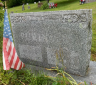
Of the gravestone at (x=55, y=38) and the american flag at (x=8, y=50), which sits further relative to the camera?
the american flag at (x=8, y=50)

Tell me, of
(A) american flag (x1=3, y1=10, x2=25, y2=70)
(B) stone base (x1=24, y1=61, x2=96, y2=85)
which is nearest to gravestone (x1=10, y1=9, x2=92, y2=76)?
(B) stone base (x1=24, y1=61, x2=96, y2=85)

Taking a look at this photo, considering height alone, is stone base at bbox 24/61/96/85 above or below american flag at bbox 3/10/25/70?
below

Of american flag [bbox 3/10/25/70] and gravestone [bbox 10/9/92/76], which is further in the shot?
american flag [bbox 3/10/25/70]

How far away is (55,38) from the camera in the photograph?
2.35m

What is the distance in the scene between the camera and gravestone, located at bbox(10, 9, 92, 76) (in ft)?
6.67

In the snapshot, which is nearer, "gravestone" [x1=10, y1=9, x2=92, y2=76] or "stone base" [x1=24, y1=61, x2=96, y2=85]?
"gravestone" [x1=10, y1=9, x2=92, y2=76]

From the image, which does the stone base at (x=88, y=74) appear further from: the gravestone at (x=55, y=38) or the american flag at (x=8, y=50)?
the american flag at (x=8, y=50)

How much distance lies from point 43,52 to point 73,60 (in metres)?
0.71

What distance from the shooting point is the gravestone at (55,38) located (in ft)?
6.67

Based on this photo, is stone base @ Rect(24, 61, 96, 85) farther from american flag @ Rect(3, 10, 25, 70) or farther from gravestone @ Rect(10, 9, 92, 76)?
american flag @ Rect(3, 10, 25, 70)

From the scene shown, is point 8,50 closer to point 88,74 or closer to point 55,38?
point 55,38

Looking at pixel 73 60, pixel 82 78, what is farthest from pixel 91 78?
pixel 73 60

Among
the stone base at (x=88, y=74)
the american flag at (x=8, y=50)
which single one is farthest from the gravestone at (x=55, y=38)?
the american flag at (x=8, y=50)

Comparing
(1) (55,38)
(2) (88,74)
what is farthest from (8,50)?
(2) (88,74)
